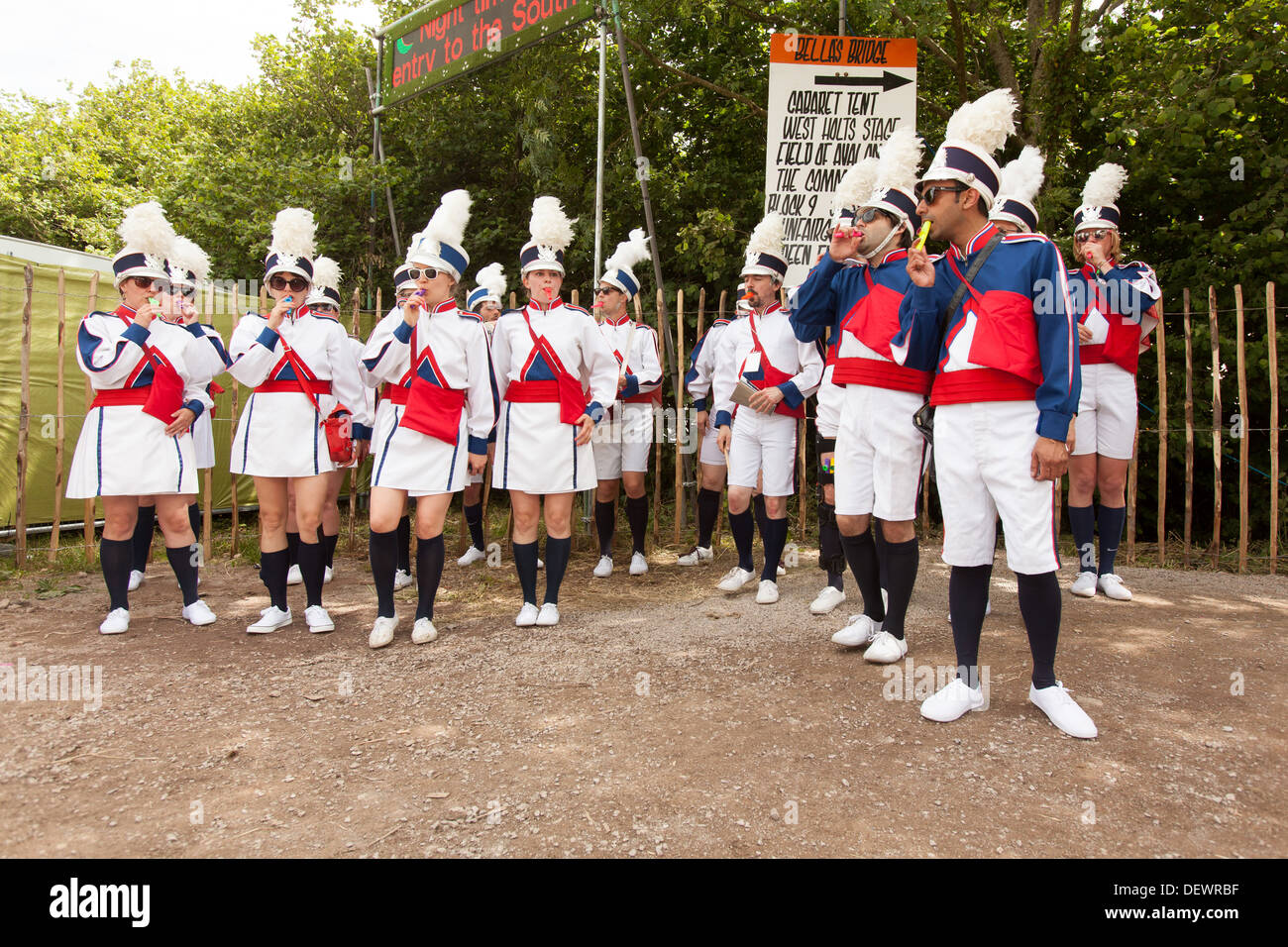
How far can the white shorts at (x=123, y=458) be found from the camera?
4.69 metres

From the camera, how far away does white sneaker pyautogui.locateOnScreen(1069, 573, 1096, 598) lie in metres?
5.52

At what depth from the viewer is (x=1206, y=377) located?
305 inches

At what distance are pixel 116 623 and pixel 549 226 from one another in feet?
11.2

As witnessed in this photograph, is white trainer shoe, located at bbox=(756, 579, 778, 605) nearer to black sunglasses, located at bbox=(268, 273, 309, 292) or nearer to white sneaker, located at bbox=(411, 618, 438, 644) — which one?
white sneaker, located at bbox=(411, 618, 438, 644)

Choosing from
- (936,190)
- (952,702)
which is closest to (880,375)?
(936,190)

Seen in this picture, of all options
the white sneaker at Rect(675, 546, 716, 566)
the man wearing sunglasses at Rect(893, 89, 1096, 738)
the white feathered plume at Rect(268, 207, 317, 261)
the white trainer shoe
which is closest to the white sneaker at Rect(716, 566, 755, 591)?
the white trainer shoe

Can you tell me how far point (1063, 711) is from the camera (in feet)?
10.6

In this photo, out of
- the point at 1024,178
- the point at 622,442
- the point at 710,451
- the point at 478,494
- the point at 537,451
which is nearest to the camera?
the point at 1024,178

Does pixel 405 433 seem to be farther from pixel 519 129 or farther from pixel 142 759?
pixel 519 129

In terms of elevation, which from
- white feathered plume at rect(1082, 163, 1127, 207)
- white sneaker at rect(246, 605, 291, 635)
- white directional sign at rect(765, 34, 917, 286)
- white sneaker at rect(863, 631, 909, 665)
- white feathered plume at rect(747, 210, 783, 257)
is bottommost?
white sneaker at rect(246, 605, 291, 635)

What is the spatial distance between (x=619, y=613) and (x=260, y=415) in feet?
7.99

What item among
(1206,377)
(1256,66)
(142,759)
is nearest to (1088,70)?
(1256,66)

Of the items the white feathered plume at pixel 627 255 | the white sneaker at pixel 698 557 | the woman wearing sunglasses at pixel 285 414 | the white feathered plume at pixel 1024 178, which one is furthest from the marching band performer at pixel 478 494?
the white feathered plume at pixel 1024 178

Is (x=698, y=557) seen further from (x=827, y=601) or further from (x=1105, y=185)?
(x=1105, y=185)
